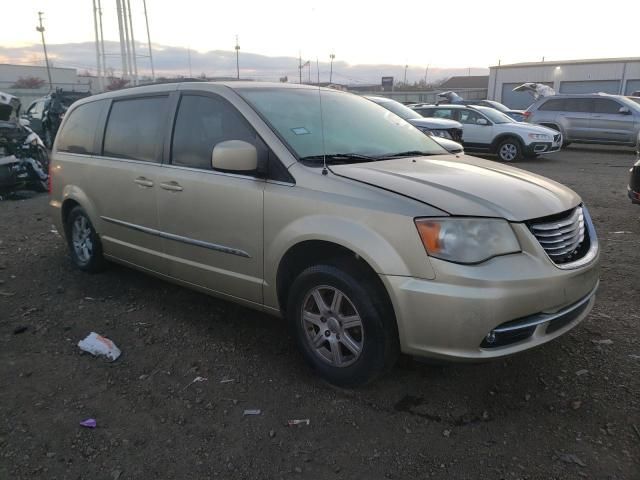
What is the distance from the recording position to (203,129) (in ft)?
12.3

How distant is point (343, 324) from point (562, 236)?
4.29ft

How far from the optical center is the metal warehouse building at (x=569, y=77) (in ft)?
130

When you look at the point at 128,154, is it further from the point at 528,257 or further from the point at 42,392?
the point at 528,257

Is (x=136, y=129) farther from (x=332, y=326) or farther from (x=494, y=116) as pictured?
(x=494, y=116)

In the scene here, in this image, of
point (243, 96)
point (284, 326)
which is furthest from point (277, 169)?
point (284, 326)

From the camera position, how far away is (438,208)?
105 inches

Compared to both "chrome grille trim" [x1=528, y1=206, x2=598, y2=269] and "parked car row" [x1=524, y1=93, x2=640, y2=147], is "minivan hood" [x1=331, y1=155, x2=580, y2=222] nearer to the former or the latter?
"chrome grille trim" [x1=528, y1=206, x2=598, y2=269]

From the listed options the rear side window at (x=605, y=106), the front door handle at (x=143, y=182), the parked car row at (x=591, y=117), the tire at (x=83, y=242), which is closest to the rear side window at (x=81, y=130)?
the tire at (x=83, y=242)

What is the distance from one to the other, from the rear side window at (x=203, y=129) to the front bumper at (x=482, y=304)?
152cm

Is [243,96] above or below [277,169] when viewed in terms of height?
above

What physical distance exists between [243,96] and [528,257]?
2.11 m

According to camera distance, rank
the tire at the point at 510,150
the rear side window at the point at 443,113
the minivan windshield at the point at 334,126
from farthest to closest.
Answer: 1. the rear side window at the point at 443,113
2. the tire at the point at 510,150
3. the minivan windshield at the point at 334,126

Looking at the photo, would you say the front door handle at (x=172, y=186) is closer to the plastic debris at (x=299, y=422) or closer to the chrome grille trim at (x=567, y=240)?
the plastic debris at (x=299, y=422)

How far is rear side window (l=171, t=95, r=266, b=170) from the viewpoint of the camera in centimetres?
352
